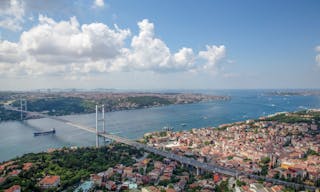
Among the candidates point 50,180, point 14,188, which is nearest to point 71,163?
point 50,180

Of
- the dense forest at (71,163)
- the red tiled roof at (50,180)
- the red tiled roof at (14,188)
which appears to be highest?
the red tiled roof at (14,188)

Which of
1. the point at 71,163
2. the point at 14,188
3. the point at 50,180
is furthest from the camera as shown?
the point at 71,163

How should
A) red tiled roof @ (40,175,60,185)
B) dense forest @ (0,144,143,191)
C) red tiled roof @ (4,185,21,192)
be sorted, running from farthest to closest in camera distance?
dense forest @ (0,144,143,191) → red tiled roof @ (40,175,60,185) → red tiled roof @ (4,185,21,192)

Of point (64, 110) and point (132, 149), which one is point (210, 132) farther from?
point (64, 110)

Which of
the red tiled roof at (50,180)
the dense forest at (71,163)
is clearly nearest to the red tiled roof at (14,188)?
the dense forest at (71,163)

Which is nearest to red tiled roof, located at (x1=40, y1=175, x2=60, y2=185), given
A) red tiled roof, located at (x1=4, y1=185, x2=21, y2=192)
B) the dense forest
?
the dense forest

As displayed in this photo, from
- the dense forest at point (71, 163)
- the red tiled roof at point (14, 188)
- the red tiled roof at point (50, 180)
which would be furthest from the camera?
the dense forest at point (71, 163)

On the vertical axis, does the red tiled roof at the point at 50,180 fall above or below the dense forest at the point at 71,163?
above

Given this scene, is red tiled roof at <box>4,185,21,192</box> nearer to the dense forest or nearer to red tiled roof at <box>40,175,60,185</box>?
the dense forest

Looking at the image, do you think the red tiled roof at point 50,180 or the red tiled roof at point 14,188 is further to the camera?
the red tiled roof at point 50,180

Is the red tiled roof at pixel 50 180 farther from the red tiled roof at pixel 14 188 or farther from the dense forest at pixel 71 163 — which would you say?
the red tiled roof at pixel 14 188

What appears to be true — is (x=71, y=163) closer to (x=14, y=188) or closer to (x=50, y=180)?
(x=50, y=180)
